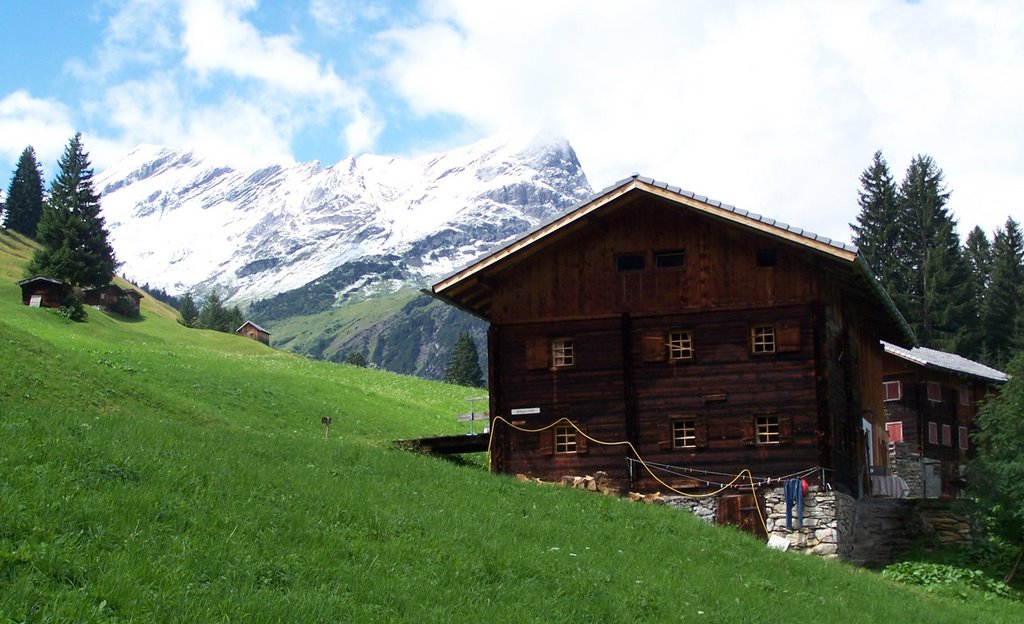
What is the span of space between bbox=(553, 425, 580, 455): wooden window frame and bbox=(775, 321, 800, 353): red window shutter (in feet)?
21.0

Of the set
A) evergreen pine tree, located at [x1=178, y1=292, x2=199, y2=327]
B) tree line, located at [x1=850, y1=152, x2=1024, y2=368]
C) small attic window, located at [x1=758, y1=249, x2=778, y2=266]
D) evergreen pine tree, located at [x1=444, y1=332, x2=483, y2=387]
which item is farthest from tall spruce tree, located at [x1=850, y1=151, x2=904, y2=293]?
evergreen pine tree, located at [x1=178, y1=292, x2=199, y2=327]

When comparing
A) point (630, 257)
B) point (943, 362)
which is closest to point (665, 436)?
point (630, 257)

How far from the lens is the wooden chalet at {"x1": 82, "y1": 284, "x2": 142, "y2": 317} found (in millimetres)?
101125

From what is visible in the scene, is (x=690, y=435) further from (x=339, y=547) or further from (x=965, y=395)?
(x=965, y=395)

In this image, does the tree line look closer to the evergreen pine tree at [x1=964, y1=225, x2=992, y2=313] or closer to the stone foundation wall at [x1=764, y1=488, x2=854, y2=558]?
the evergreen pine tree at [x1=964, y1=225, x2=992, y2=313]

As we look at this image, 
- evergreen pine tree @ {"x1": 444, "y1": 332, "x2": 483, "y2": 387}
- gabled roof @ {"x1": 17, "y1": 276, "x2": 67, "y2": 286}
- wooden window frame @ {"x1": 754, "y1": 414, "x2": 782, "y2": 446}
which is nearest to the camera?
wooden window frame @ {"x1": 754, "y1": 414, "x2": 782, "y2": 446}

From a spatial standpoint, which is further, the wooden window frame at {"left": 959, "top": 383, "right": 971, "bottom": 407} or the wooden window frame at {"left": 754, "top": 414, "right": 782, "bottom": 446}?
the wooden window frame at {"left": 959, "top": 383, "right": 971, "bottom": 407}

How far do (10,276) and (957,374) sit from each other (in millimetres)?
80799

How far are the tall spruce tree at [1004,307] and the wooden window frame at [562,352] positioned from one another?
66.5 m

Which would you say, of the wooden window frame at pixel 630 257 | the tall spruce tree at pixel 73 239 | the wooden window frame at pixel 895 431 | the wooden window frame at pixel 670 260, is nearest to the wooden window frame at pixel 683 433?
the wooden window frame at pixel 670 260

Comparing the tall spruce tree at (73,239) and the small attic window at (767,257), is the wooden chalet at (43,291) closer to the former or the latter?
the tall spruce tree at (73,239)

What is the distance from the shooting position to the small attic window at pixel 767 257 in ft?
103

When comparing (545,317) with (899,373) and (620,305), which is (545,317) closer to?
(620,305)

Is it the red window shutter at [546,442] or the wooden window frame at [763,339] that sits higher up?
the wooden window frame at [763,339]
